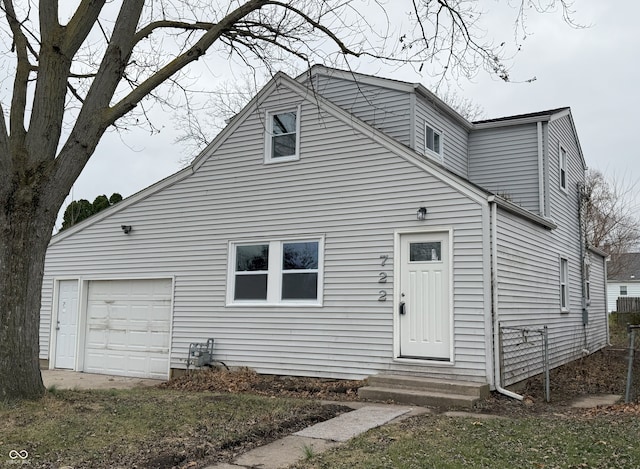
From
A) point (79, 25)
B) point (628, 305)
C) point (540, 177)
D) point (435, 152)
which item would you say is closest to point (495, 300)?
point (435, 152)

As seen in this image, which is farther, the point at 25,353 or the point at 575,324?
the point at 575,324

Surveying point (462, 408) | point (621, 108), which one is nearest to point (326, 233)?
point (462, 408)

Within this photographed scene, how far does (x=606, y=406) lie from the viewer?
8.43 m

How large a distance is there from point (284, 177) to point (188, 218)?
2.48 meters

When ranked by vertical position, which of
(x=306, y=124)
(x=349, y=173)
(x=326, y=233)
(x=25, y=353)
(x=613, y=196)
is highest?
(x=613, y=196)

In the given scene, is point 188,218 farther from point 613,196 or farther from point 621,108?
point 613,196

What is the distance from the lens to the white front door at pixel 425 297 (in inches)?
366

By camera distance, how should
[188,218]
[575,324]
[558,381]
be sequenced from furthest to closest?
[575,324]
[188,218]
[558,381]

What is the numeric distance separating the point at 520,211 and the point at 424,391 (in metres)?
3.74

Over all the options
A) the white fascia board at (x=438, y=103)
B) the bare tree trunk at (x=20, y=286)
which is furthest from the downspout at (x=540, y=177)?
the bare tree trunk at (x=20, y=286)

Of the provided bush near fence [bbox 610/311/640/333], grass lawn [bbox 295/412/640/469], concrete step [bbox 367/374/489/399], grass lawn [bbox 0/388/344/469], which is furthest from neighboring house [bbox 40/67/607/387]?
bush near fence [bbox 610/311/640/333]

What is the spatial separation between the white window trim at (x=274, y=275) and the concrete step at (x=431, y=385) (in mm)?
1859

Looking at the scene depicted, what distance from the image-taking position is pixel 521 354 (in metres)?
10.0

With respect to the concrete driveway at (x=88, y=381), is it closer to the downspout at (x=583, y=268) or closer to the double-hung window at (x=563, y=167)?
the double-hung window at (x=563, y=167)
